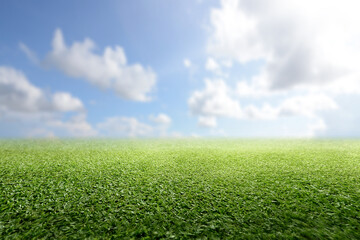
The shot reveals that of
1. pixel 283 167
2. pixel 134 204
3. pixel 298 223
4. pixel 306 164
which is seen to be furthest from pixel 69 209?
pixel 306 164

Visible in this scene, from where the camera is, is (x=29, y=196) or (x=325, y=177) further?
(x=325, y=177)

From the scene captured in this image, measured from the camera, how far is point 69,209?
552 cm

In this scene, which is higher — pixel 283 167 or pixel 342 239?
pixel 283 167

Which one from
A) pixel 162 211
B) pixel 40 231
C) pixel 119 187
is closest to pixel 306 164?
pixel 162 211

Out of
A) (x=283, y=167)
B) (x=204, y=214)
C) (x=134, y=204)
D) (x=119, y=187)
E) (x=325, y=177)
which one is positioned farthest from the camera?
(x=283, y=167)

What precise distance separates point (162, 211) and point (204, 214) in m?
1.18

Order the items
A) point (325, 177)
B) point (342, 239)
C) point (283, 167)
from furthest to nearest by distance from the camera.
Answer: point (283, 167) < point (325, 177) < point (342, 239)

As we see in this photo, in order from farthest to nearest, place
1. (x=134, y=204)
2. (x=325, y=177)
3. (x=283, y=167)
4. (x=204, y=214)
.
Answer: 1. (x=283, y=167)
2. (x=325, y=177)
3. (x=134, y=204)
4. (x=204, y=214)

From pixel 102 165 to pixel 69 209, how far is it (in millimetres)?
4942

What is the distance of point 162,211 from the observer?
5406mm

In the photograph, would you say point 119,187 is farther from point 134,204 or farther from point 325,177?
point 325,177

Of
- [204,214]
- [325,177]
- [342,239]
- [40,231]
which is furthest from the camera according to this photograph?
[325,177]

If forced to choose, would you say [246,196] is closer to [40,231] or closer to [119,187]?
[119,187]

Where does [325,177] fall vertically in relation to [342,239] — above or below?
above
